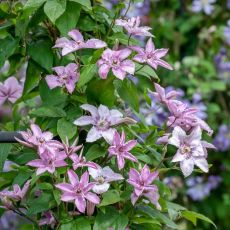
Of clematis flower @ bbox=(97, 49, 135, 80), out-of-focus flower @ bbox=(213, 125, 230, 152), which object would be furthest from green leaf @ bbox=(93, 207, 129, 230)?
out-of-focus flower @ bbox=(213, 125, 230, 152)

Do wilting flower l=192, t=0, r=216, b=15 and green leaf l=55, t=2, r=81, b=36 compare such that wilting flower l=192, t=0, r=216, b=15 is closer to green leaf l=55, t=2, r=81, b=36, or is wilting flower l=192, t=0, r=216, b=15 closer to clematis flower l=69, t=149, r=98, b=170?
green leaf l=55, t=2, r=81, b=36

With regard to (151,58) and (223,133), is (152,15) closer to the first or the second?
(223,133)

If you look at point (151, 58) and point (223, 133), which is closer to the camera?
point (151, 58)

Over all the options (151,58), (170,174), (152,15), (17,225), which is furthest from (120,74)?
(152,15)

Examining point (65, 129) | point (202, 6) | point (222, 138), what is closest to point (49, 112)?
point (65, 129)

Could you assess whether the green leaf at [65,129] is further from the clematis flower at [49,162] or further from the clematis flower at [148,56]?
the clematis flower at [148,56]

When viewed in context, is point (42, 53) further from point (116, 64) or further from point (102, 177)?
point (102, 177)

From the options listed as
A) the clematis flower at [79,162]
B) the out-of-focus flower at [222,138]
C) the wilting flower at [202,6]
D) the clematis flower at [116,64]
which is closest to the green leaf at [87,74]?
the clematis flower at [116,64]
